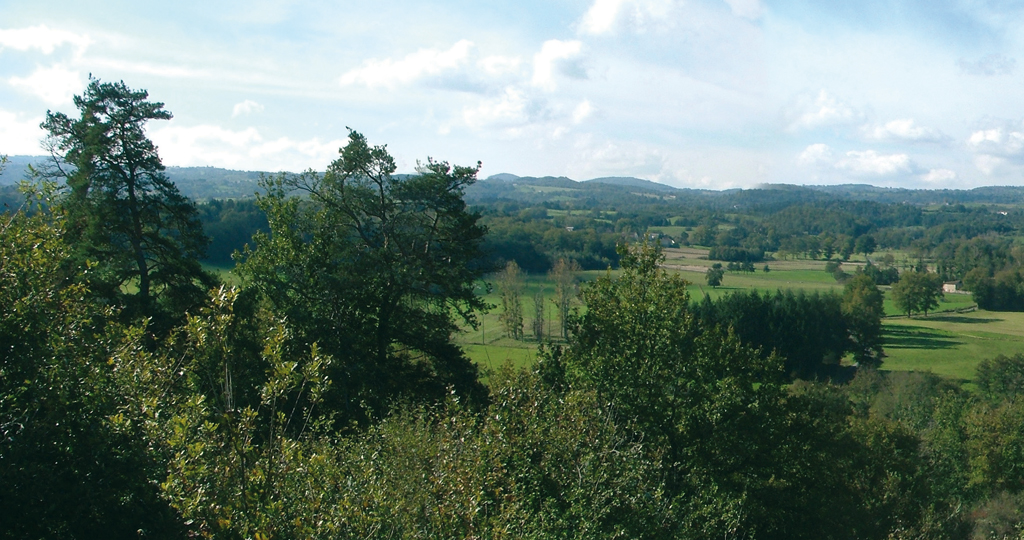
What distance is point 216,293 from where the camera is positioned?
665 centimetres

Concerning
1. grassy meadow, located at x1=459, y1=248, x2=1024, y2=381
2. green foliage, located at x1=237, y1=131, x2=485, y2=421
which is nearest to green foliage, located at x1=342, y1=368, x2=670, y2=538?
green foliage, located at x1=237, y1=131, x2=485, y2=421

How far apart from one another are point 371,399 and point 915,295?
90.5m

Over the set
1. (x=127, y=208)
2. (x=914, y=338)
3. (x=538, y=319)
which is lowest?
(x=914, y=338)

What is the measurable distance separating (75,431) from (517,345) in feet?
170

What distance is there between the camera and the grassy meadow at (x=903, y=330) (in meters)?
59.4

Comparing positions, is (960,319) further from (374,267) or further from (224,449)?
(224,449)

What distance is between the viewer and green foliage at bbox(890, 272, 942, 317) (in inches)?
3605

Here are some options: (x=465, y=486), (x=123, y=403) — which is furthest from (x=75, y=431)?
(x=465, y=486)

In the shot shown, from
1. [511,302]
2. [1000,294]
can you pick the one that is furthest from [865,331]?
[1000,294]

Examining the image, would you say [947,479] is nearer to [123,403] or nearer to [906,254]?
[123,403]

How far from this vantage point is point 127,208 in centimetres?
2131

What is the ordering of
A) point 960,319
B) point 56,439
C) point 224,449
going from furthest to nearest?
point 960,319 → point 224,449 → point 56,439

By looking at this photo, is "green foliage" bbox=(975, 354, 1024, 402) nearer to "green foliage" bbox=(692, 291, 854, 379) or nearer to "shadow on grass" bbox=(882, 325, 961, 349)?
"green foliage" bbox=(692, 291, 854, 379)

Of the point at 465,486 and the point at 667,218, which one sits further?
the point at 667,218
